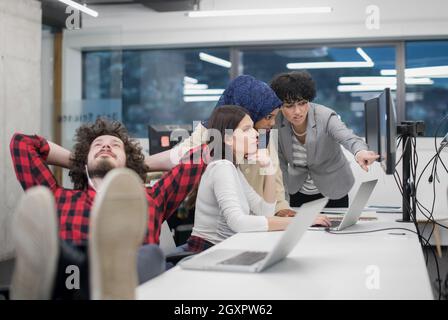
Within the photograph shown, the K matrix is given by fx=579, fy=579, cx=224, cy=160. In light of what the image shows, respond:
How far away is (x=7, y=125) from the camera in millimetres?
4984

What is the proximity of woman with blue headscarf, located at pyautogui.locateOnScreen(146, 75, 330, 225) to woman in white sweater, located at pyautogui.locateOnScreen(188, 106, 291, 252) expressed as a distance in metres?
0.06

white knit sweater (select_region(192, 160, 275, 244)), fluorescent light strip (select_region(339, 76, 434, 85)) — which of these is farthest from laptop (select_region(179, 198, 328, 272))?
fluorescent light strip (select_region(339, 76, 434, 85))

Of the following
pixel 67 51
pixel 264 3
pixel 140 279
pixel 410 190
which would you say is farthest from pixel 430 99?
pixel 140 279

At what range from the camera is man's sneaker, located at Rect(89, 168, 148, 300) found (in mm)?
824

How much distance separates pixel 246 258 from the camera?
147cm

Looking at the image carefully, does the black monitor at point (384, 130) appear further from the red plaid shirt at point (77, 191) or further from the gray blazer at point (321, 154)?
the red plaid shirt at point (77, 191)

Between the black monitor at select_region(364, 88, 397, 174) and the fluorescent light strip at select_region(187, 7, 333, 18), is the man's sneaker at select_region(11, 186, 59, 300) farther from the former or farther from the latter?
the fluorescent light strip at select_region(187, 7, 333, 18)

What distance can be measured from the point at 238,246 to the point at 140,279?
0.46 m

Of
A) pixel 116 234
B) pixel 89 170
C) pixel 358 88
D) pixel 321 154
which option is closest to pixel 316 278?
pixel 116 234

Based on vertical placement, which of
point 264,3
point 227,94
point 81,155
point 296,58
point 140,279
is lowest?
point 140,279

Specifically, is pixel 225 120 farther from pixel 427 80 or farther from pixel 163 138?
pixel 427 80

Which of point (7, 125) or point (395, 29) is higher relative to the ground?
point (395, 29)

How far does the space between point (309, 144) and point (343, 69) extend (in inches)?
123
